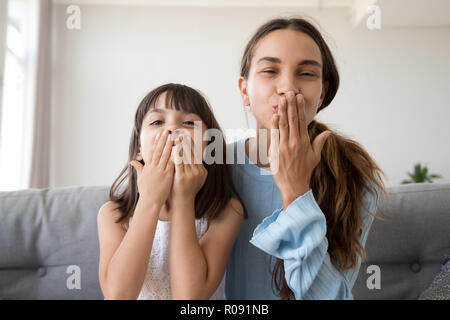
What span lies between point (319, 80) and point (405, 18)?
1.99 metres

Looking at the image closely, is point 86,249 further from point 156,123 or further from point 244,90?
point 244,90

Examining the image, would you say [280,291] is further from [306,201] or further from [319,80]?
[319,80]

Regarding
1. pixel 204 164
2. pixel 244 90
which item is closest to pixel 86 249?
pixel 204 164

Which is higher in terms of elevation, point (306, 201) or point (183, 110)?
point (183, 110)

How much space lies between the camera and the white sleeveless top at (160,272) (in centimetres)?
60

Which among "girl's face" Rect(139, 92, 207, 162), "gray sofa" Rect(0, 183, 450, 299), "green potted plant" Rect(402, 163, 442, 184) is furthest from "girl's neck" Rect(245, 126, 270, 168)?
"green potted plant" Rect(402, 163, 442, 184)

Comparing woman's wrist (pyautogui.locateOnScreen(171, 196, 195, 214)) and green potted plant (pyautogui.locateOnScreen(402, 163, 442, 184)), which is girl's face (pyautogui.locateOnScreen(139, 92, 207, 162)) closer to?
woman's wrist (pyautogui.locateOnScreen(171, 196, 195, 214))

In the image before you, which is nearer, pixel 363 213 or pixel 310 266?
pixel 310 266

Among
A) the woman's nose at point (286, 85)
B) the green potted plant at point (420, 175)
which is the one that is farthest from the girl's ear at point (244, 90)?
the green potted plant at point (420, 175)

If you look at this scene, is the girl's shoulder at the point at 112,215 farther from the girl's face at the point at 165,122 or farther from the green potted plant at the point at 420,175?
the green potted plant at the point at 420,175

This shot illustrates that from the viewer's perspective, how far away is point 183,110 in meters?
0.60

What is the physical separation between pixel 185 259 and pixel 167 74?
7.66 feet
